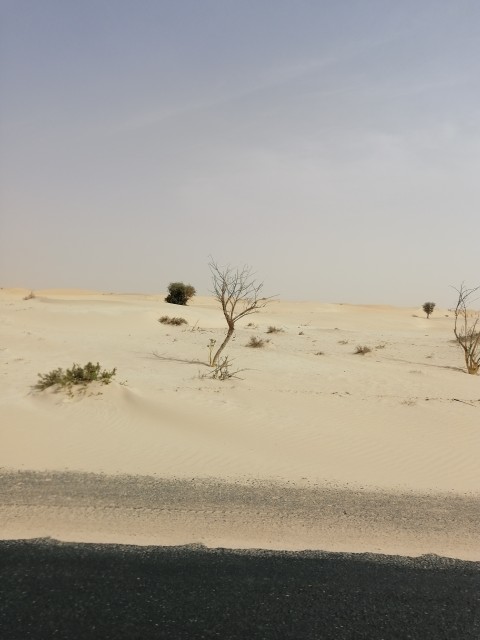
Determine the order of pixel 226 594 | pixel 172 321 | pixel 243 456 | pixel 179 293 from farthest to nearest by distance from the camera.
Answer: pixel 179 293
pixel 172 321
pixel 243 456
pixel 226 594

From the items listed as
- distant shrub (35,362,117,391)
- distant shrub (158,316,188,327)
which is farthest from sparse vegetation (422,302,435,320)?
distant shrub (35,362,117,391)

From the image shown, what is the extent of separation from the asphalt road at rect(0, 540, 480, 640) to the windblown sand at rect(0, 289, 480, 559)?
36 centimetres

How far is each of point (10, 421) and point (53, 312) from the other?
20.2m

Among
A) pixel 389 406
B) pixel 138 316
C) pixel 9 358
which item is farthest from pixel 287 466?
pixel 138 316

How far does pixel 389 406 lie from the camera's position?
38.6ft

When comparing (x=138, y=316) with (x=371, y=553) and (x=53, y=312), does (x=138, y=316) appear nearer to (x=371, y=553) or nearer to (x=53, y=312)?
(x=53, y=312)

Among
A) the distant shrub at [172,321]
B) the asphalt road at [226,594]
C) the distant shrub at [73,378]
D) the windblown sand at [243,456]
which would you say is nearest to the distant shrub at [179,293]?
the distant shrub at [172,321]

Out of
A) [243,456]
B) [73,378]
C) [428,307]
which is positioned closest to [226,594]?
[243,456]

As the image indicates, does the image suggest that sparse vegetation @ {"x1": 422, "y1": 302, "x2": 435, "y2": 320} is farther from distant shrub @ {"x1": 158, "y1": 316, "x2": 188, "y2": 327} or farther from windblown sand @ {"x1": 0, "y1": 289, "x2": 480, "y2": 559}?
windblown sand @ {"x1": 0, "y1": 289, "x2": 480, "y2": 559}

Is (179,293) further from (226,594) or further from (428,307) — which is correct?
(226,594)

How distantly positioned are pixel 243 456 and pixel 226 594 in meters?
4.23

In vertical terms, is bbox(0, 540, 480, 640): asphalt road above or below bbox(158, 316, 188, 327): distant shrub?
below

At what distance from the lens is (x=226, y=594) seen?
12.8ft

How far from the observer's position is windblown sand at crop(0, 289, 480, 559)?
542cm
